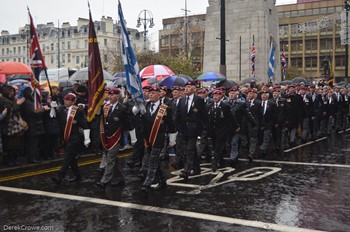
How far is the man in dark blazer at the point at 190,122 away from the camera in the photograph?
9.16 metres

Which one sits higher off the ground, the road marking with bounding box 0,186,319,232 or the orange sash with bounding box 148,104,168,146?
the orange sash with bounding box 148,104,168,146

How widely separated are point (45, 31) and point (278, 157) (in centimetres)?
11522

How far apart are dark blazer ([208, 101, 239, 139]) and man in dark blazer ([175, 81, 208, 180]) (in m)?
0.58

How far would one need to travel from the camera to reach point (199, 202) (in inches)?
282

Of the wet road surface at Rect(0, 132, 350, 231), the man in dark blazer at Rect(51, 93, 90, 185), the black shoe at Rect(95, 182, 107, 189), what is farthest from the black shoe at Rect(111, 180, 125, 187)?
the man in dark blazer at Rect(51, 93, 90, 185)

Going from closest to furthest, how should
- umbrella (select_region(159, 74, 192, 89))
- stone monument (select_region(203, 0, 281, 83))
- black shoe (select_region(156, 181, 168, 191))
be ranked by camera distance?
black shoe (select_region(156, 181, 168, 191)) < umbrella (select_region(159, 74, 192, 89)) < stone monument (select_region(203, 0, 281, 83))

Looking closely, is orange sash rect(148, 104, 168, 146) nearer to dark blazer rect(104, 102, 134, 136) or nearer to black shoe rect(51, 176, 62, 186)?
dark blazer rect(104, 102, 134, 136)

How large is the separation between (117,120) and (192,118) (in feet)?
5.69

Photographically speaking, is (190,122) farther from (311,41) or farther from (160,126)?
(311,41)

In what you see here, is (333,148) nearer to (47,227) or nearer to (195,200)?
(195,200)

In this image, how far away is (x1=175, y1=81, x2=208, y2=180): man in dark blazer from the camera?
916 centimetres

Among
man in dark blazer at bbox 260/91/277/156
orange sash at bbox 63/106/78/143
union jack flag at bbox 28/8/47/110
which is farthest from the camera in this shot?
man in dark blazer at bbox 260/91/277/156

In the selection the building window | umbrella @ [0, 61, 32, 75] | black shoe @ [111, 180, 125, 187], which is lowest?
black shoe @ [111, 180, 125, 187]

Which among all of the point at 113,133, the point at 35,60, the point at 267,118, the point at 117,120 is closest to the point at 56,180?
the point at 113,133
